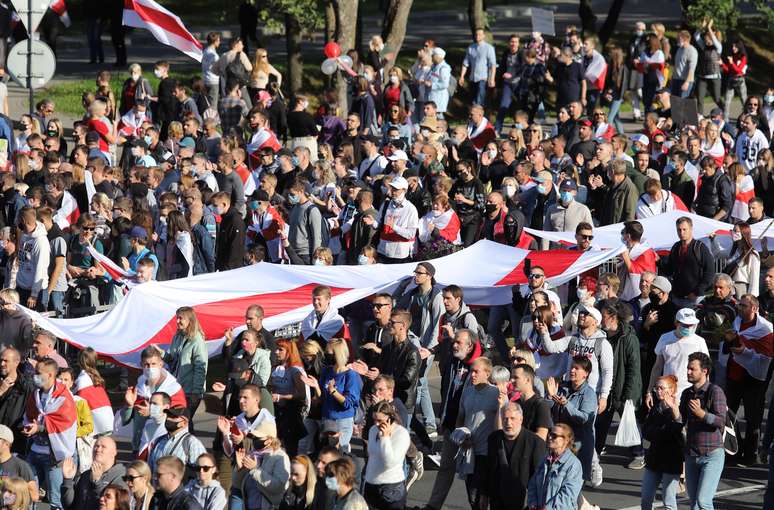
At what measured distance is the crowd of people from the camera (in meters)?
12.1

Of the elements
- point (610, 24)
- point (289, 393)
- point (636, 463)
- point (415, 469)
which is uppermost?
point (610, 24)

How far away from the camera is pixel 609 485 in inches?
562

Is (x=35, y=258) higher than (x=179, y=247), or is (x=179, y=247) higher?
(x=179, y=247)

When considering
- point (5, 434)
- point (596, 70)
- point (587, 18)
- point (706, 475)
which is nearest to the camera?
point (5, 434)

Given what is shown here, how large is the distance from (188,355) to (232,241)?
386 cm

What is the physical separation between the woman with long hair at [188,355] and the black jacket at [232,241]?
3.66 metres

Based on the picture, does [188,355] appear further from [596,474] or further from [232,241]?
[232,241]

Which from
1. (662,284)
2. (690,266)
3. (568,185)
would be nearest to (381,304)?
(662,284)

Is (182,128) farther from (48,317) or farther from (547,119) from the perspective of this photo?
(547,119)

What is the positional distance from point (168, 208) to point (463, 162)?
11.3 feet

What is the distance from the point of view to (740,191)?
20094 millimetres

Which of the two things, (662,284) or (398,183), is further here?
(398,183)

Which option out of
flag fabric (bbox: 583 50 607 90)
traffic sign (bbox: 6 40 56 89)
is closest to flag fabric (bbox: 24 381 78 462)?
traffic sign (bbox: 6 40 56 89)

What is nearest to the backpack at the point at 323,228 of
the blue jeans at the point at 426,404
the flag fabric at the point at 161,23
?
the blue jeans at the point at 426,404
